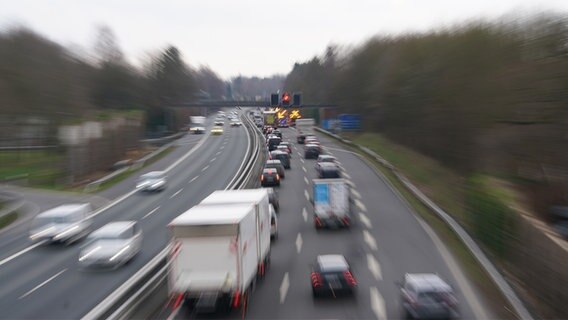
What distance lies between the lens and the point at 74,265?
2477 cm

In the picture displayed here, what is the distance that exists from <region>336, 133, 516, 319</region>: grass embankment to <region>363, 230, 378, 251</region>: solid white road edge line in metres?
3.25

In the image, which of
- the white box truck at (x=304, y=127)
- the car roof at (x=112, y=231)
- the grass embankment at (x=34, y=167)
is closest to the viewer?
the car roof at (x=112, y=231)

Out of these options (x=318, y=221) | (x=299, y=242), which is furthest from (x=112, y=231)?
(x=318, y=221)

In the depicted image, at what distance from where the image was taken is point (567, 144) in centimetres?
2438

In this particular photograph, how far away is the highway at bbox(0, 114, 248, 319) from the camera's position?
19.4m

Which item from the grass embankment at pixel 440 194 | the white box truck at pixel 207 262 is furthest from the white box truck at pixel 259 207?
the grass embankment at pixel 440 194

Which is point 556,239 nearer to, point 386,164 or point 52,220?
point 52,220

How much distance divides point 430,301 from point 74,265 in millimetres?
15631

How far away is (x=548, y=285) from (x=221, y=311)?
418 inches

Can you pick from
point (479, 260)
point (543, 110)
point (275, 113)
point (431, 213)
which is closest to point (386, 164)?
point (431, 213)

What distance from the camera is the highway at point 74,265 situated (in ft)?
63.5

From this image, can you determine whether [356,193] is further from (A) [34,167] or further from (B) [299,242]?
(A) [34,167]

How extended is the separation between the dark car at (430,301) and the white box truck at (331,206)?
14155 millimetres

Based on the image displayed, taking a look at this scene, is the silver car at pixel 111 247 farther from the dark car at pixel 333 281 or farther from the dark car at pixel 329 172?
the dark car at pixel 329 172
